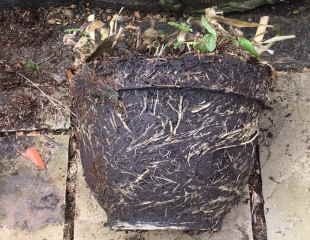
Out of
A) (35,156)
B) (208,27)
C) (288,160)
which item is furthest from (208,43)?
(35,156)

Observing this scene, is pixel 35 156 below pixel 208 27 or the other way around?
below

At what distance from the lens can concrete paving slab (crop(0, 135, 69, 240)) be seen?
75.8 inches

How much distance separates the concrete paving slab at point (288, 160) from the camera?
1.92 metres

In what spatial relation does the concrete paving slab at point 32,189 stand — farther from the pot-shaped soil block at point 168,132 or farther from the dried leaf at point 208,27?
the dried leaf at point 208,27

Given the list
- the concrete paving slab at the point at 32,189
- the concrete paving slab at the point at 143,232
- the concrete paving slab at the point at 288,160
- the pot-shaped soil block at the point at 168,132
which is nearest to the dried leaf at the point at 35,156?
the concrete paving slab at the point at 32,189

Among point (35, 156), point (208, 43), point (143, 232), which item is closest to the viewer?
point (208, 43)

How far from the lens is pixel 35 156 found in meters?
2.03

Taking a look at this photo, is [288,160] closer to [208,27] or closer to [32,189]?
[208,27]

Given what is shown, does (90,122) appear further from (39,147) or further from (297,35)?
(297,35)

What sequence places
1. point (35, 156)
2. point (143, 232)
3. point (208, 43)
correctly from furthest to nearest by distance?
point (35, 156) → point (143, 232) → point (208, 43)

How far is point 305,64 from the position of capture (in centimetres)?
214

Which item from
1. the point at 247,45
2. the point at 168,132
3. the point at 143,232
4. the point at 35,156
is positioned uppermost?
the point at 247,45

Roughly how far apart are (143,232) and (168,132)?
0.41 meters

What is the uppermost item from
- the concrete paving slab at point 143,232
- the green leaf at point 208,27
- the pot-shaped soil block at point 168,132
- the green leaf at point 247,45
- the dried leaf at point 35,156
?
the green leaf at point 208,27
